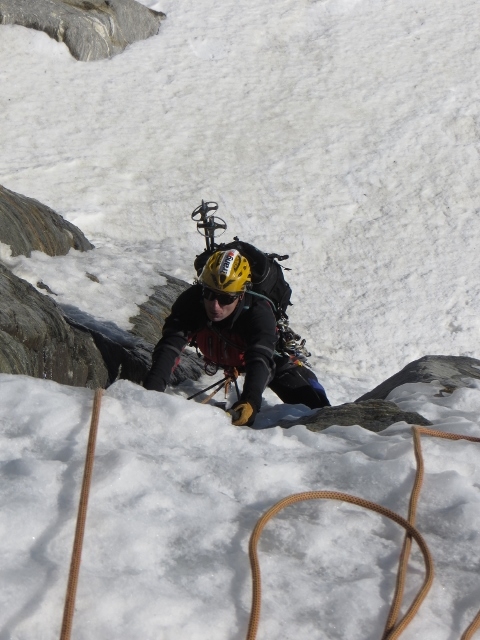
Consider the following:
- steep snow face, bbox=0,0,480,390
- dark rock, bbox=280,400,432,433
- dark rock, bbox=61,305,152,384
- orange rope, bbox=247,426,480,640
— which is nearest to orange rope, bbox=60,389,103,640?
orange rope, bbox=247,426,480,640

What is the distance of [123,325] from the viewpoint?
9.10 m

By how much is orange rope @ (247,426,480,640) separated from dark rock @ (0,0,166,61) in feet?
52.5

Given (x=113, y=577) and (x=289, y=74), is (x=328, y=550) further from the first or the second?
(x=289, y=74)

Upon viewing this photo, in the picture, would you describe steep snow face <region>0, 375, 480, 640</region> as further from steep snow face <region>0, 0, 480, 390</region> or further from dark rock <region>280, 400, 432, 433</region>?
steep snow face <region>0, 0, 480, 390</region>

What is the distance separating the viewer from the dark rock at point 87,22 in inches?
705

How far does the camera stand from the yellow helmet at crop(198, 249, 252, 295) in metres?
6.23

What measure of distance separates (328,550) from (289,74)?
16.1 meters

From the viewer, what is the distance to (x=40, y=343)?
20.9 ft

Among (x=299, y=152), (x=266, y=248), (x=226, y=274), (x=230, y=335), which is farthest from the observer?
(x=299, y=152)

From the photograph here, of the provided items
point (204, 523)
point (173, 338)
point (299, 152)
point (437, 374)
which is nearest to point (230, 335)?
point (173, 338)

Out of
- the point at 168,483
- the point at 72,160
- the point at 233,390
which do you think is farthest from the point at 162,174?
the point at 168,483

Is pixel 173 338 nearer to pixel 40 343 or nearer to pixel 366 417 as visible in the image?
pixel 40 343

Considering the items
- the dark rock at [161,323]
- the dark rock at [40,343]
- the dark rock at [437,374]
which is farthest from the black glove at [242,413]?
the dark rock at [161,323]

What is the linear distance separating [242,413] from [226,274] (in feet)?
3.98
